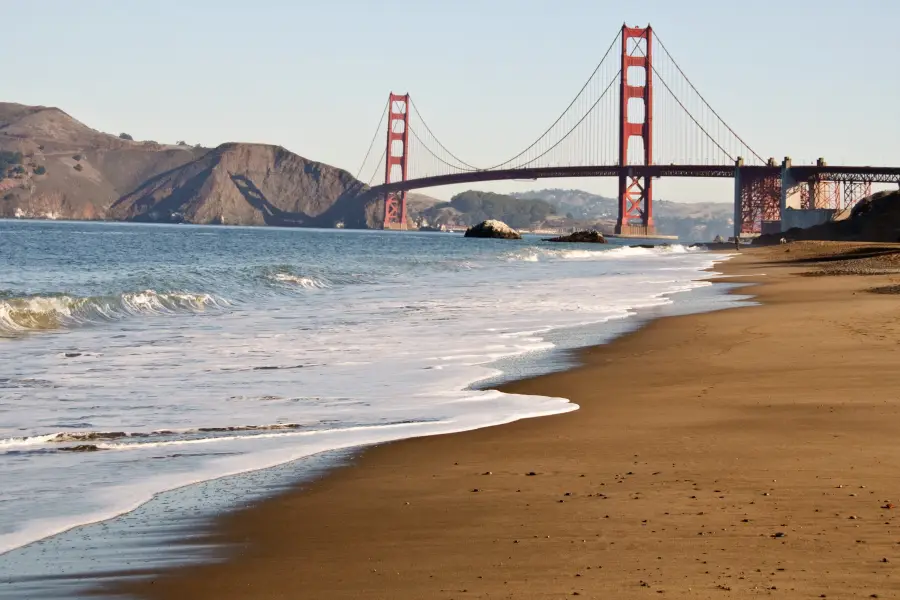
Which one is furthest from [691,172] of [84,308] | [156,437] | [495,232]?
[156,437]

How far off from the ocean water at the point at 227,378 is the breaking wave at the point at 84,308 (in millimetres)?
43

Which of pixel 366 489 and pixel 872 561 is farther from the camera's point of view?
pixel 366 489

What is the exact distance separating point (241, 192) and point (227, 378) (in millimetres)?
176417

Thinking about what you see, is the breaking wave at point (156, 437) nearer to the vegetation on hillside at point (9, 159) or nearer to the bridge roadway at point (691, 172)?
the bridge roadway at point (691, 172)

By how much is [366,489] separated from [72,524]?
126cm

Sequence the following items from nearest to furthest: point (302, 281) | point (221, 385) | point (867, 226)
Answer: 1. point (221, 385)
2. point (302, 281)
3. point (867, 226)

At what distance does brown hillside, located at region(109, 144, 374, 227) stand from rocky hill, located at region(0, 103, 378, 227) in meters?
0.14

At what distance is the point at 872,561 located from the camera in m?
3.83

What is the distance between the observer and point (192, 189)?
181m

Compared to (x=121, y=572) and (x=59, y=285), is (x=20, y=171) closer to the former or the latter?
(x=59, y=285)

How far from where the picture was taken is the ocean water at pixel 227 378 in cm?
569

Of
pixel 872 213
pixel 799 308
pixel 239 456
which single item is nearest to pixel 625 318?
pixel 799 308

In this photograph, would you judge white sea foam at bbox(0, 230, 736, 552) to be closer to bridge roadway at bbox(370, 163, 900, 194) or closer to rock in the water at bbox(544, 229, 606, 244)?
bridge roadway at bbox(370, 163, 900, 194)

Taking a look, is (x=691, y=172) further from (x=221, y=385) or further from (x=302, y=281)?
Answer: (x=221, y=385)
